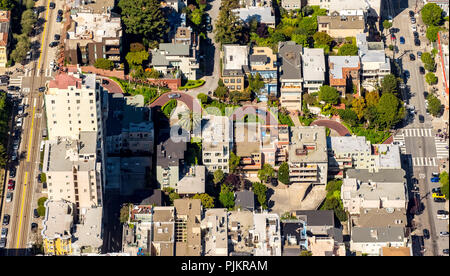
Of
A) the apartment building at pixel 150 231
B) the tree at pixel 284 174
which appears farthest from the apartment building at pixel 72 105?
the tree at pixel 284 174

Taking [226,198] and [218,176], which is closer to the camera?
[226,198]

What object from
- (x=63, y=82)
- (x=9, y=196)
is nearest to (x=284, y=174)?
(x=63, y=82)

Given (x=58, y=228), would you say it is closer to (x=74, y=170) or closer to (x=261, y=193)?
(x=74, y=170)

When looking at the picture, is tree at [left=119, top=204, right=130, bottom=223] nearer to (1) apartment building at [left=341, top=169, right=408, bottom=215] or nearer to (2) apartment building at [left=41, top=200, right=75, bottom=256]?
(2) apartment building at [left=41, top=200, right=75, bottom=256]

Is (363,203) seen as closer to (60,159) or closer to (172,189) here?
(172,189)

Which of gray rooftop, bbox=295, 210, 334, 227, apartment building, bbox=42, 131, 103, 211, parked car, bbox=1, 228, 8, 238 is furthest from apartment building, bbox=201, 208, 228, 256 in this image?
parked car, bbox=1, 228, 8, 238

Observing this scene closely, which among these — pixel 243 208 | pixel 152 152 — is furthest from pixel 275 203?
pixel 152 152
